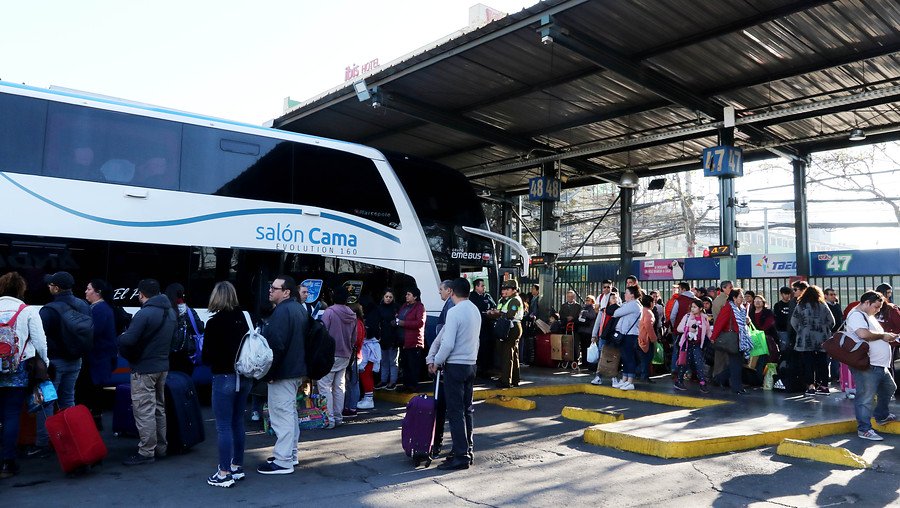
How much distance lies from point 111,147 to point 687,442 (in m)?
7.81

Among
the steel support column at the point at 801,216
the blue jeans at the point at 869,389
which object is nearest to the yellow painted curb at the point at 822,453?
the blue jeans at the point at 869,389

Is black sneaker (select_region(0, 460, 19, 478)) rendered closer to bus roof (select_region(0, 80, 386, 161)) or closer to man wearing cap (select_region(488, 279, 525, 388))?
bus roof (select_region(0, 80, 386, 161))

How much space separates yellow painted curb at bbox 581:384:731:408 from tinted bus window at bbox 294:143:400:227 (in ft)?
14.5

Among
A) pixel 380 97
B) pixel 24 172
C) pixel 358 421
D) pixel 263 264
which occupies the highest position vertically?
pixel 380 97

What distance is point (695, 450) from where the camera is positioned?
22.6 feet

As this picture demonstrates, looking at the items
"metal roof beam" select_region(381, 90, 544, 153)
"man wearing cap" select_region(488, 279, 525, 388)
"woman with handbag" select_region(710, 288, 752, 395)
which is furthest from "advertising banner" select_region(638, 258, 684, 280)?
"man wearing cap" select_region(488, 279, 525, 388)

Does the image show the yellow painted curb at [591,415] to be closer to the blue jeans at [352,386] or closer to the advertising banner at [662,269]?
the blue jeans at [352,386]

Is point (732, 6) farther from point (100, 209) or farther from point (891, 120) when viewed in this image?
point (100, 209)

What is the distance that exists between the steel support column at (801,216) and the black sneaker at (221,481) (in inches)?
661

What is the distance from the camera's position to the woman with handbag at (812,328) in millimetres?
10891

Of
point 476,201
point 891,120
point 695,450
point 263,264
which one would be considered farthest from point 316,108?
point 891,120

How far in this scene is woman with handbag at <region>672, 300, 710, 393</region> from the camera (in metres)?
11.6

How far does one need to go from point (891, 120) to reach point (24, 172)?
668 inches

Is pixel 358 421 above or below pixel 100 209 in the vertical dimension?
below
